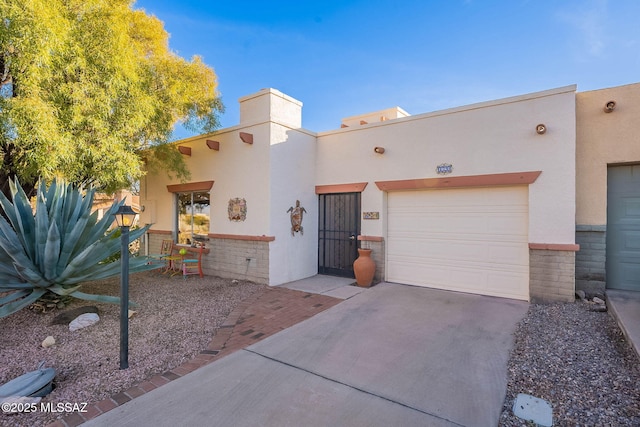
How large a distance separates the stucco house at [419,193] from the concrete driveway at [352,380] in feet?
5.60

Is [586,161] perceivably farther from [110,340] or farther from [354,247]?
[110,340]

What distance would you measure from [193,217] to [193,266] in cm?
161

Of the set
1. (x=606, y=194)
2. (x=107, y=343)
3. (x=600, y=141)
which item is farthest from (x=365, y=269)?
(x=600, y=141)

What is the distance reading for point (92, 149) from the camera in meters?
5.57

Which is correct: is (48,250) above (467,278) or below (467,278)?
above

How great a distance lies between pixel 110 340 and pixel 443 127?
22.5ft

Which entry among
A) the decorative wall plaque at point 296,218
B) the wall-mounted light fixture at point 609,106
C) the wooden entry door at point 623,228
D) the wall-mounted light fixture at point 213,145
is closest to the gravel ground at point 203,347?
the wooden entry door at point 623,228

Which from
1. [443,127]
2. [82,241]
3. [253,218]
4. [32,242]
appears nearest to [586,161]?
[443,127]

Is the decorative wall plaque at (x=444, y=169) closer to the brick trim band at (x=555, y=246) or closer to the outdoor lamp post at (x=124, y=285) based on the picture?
the brick trim band at (x=555, y=246)

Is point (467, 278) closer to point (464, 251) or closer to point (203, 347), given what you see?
point (464, 251)

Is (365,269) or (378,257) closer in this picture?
(365,269)

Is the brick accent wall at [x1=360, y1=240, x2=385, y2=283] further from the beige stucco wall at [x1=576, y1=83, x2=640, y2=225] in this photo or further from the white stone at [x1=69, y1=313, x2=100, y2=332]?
the white stone at [x1=69, y1=313, x2=100, y2=332]

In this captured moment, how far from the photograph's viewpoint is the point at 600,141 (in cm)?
557

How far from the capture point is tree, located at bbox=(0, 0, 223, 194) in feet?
15.3
